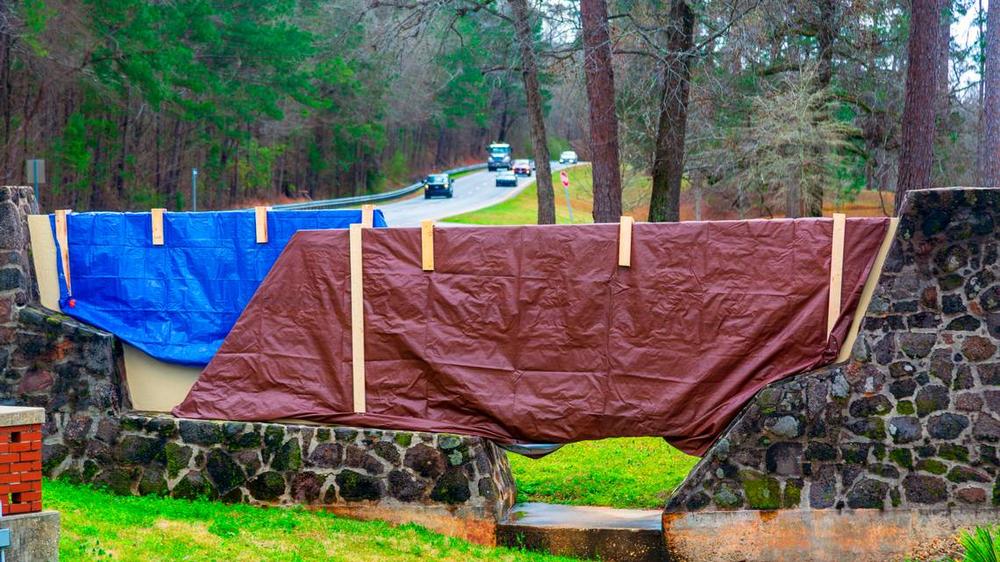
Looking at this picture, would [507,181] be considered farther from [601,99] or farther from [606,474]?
[606,474]

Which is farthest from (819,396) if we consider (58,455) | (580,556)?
(58,455)

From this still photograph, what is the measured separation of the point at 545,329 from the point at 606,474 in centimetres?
308

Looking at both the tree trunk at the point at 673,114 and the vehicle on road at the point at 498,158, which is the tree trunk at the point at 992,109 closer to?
the tree trunk at the point at 673,114

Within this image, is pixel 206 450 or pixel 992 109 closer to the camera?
pixel 206 450

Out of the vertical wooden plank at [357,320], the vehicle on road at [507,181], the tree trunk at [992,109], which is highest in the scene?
the vehicle on road at [507,181]

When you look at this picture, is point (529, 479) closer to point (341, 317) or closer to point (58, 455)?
point (341, 317)

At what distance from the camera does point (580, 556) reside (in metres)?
9.21

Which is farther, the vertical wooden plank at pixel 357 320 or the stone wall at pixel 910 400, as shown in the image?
the vertical wooden plank at pixel 357 320

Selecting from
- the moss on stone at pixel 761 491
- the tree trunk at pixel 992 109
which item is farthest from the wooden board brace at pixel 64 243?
the tree trunk at pixel 992 109

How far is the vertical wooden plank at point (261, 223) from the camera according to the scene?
32.6 ft

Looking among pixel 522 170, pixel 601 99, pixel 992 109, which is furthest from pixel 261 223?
pixel 522 170

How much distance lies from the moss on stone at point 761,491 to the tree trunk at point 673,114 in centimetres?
1040

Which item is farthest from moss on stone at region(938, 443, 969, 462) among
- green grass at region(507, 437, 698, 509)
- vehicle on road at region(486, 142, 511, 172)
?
vehicle on road at region(486, 142, 511, 172)

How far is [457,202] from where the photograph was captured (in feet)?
190
